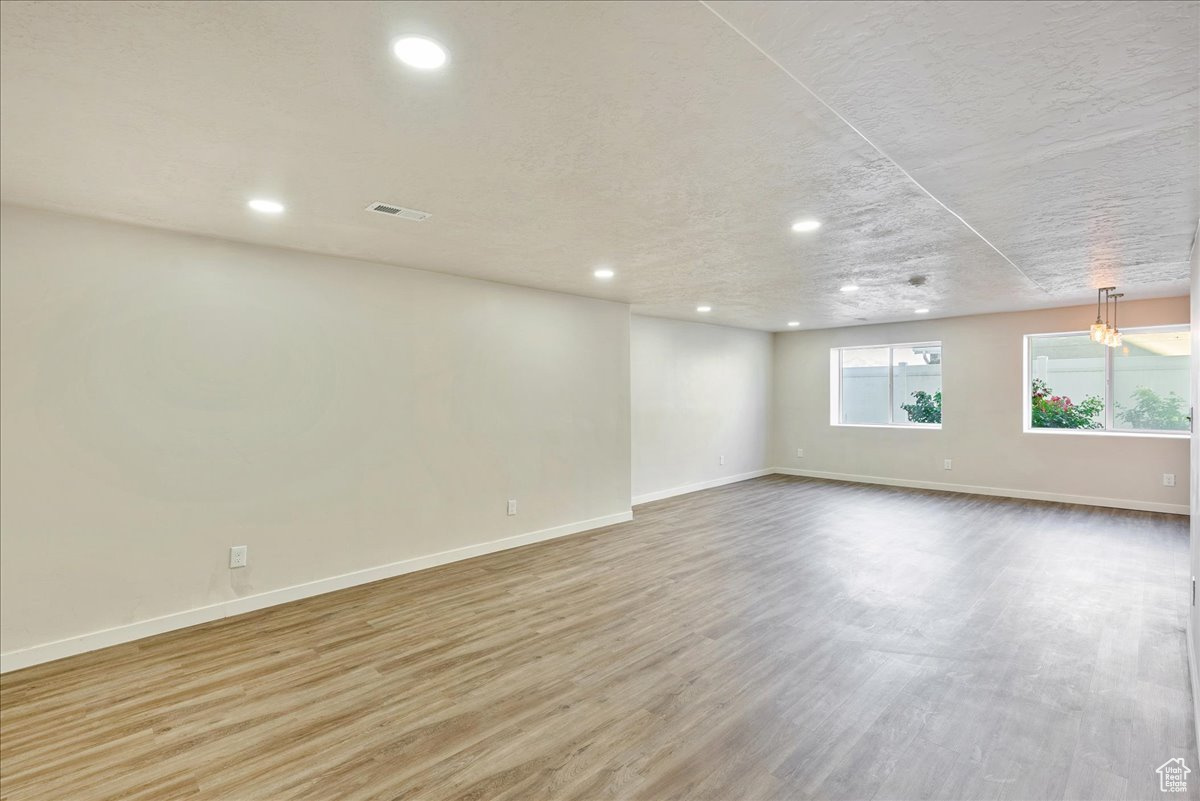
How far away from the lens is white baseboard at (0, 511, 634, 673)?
290 centimetres

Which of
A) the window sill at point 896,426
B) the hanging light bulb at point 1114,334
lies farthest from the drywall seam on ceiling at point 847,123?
the window sill at point 896,426

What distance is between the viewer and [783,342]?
30.1 ft

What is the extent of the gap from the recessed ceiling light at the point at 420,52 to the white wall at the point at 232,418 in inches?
104

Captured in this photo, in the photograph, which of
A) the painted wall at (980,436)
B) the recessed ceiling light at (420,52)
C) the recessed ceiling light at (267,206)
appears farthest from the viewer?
the painted wall at (980,436)

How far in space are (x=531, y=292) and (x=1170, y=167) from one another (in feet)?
13.7

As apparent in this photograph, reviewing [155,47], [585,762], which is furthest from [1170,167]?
[155,47]

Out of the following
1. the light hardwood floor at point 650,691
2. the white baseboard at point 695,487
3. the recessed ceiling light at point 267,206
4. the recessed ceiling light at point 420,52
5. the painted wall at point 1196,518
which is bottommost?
the light hardwood floor at point 650,691

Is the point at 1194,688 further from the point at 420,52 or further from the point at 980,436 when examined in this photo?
the point at 980,436

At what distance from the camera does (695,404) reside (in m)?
7.70

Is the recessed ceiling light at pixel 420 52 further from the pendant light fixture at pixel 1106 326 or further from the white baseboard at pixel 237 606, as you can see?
the pendant light fixture at pixel 1106 326

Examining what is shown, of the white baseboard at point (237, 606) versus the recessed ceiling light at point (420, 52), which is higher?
the recessed ceiling light at point (420, 52)

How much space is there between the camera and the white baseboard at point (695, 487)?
22.9 ft

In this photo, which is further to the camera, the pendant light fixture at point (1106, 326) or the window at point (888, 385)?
the window at point (888, 385)

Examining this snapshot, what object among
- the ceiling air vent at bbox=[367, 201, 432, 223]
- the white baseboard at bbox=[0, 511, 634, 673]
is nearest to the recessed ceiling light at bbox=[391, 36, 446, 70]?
the ceiling air vent at bbox=[367, 201, 432, 223]
